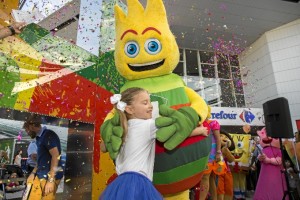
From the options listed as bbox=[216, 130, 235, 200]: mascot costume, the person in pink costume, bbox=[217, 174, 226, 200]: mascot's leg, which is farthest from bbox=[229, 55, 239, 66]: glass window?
bbox=[217, 174, 226, 200]: mascot's leg

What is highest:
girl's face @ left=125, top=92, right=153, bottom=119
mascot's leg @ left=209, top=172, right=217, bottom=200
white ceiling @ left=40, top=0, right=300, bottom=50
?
white ceiling @ left=40, top=0, right=300, bottom=50

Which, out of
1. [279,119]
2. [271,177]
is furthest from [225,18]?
[271,177]

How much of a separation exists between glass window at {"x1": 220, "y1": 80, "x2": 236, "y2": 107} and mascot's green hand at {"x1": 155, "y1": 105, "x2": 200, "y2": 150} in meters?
10.6

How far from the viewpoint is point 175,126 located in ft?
6.55

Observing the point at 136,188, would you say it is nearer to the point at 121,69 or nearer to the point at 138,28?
the point at 121,69

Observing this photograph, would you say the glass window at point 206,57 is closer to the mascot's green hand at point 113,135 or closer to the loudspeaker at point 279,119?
the loudspeaker at point 279,119

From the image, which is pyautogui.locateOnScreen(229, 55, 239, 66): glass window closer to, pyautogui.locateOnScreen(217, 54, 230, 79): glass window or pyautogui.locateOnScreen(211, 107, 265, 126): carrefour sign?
pyautogui.locateOnScreen(217, 54, 230, 79): glass window

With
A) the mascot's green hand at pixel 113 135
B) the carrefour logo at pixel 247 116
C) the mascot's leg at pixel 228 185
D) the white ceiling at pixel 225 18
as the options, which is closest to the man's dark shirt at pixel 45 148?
the mascot's green hand at pixel 113 135

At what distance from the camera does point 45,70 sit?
3123 mm

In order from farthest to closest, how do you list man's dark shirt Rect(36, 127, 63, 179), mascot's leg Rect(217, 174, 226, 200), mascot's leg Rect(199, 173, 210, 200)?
mascot's leg Rect(217, 174, 226, 200)
mascot's leg Rect(199, 173, 210, 200)
man's dark shirt Rect(36, 127, 63, 179)

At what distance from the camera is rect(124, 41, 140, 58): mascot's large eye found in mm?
2582

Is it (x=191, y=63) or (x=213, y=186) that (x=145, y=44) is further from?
(x=191, y=63)

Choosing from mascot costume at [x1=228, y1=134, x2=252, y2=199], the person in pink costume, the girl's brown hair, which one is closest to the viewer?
the girl's brown hair

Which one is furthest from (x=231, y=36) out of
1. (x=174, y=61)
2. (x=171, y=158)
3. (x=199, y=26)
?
(x=171, y=158)
